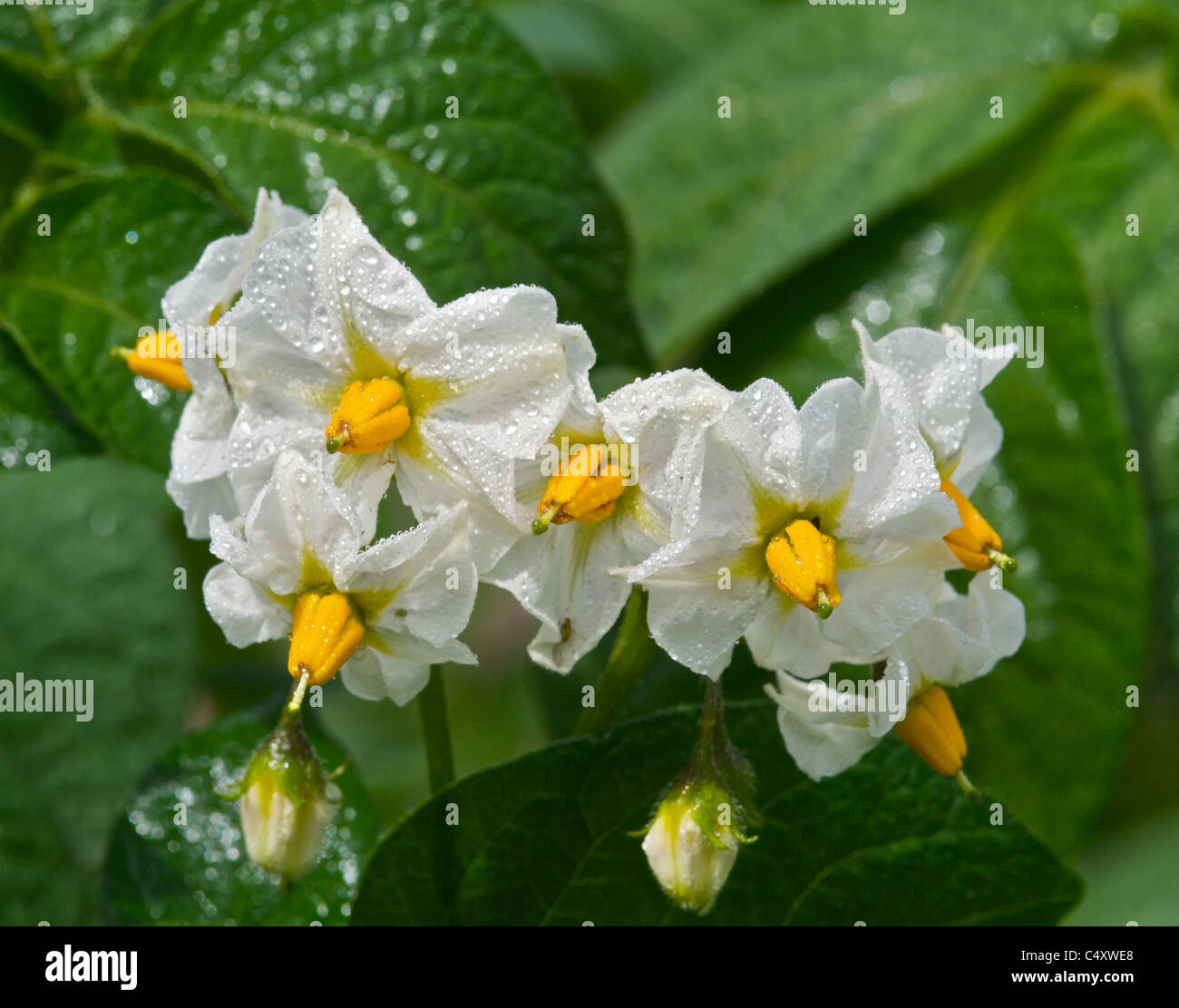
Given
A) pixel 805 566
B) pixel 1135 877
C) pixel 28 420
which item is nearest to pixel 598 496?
pixel 805 566

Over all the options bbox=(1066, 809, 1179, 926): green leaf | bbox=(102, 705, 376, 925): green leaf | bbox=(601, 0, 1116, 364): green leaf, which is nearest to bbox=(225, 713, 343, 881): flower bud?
bbox=(102, 705, 376, 925): green leaf

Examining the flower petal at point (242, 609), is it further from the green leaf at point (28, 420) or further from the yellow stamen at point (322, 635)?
the green leaf at point (28, 420)

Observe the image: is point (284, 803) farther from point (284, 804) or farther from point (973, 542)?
point (973, 542)

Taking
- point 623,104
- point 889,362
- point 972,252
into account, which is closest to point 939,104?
point 972,252

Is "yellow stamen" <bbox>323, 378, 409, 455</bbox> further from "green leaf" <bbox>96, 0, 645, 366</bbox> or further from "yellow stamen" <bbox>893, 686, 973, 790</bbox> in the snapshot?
"yellow stamen" <bbox>893, 686, 973, 790</bbox>

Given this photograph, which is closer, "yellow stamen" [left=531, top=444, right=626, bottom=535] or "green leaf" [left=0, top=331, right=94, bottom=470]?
"yellow stamen" [left=531, top=444, right=626, bottom=535]
